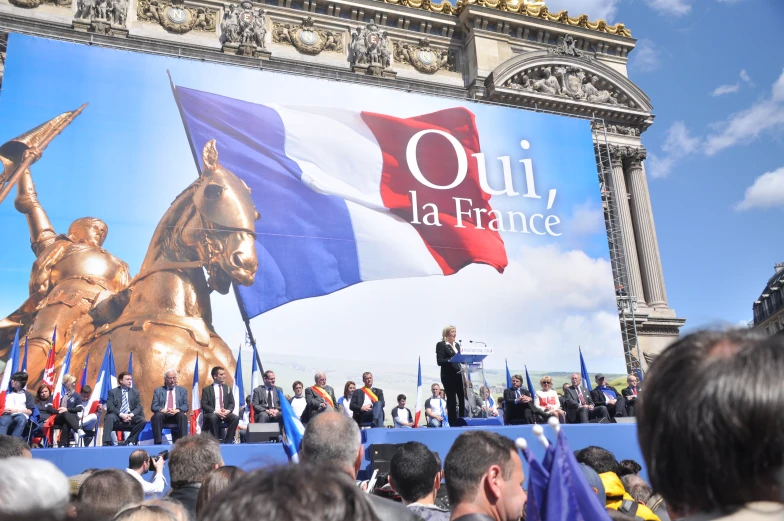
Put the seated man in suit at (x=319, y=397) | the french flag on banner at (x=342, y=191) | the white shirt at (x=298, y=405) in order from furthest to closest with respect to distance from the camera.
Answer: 1. the french flag on banner at (x=342, y=191)
2. the white shirt at (x=298, y=405)
3. the seated man in suit at (x=319, y=397)

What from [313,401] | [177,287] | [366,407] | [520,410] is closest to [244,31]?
[177,287]

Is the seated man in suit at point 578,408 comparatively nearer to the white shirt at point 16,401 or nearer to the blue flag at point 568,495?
the white shirt at point 16,401

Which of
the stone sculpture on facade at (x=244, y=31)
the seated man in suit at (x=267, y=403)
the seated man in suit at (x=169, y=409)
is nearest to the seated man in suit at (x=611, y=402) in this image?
the seated man in suit at (x=267, y=403)

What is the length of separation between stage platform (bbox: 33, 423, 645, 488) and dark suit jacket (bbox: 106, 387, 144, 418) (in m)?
2.34

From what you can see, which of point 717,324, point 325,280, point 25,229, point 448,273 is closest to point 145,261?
point 25,229

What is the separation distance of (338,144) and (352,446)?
13.0 m

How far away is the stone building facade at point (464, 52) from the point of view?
17.8m

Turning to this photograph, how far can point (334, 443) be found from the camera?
2795 mm

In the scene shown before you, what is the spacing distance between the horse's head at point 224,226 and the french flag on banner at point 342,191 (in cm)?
19

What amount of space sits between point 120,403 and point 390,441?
408 centimetres

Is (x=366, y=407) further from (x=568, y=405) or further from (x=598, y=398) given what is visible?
(x=598, y=398)

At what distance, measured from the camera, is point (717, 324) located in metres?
1.36

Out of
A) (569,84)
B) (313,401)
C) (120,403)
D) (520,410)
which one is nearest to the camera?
(120,403)

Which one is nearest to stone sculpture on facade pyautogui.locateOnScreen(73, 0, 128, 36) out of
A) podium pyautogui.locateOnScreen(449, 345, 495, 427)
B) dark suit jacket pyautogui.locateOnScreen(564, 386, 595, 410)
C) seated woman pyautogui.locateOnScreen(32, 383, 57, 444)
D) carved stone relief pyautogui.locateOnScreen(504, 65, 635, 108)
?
carved stone relief pyautogui.locateOnScreen(504, 65, 635, 108)
